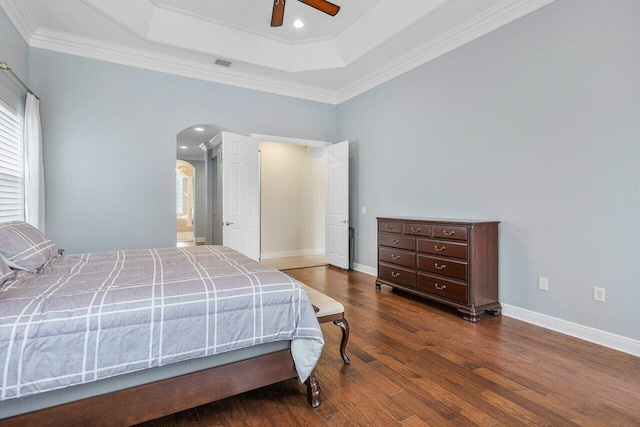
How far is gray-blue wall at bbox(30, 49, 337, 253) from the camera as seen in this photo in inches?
152

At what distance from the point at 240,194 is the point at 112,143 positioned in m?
1.73

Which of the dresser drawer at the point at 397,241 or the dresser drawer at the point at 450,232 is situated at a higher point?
the dresser drawer at the point at 450,232

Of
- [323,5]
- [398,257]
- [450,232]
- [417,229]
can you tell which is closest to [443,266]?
[450,232]

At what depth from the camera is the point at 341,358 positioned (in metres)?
2.37

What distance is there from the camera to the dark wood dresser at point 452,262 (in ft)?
10.3

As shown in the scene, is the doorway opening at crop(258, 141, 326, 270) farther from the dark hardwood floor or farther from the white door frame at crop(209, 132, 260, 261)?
the dark hardwood floor

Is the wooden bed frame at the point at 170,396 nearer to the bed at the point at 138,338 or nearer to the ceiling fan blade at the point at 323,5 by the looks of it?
the bed at the point at 138,338

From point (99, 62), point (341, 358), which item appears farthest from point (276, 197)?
point (341, 358)

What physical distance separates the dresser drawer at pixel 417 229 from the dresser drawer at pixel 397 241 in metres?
0.07

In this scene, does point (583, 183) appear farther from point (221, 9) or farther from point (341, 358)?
point (221, 9)

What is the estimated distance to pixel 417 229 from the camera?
370 centimetres

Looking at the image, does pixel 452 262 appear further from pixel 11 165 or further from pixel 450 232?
pixel 11 165

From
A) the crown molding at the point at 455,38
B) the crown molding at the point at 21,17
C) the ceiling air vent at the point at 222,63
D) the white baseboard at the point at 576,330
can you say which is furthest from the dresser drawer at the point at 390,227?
the crown molding at the point at 21,17

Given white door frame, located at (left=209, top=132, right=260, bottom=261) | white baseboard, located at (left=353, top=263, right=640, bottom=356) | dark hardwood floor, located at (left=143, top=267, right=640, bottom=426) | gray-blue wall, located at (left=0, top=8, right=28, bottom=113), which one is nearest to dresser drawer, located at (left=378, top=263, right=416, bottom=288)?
dark hardwood floor, located at (left=143, top=267, right=640, bottom=426)
